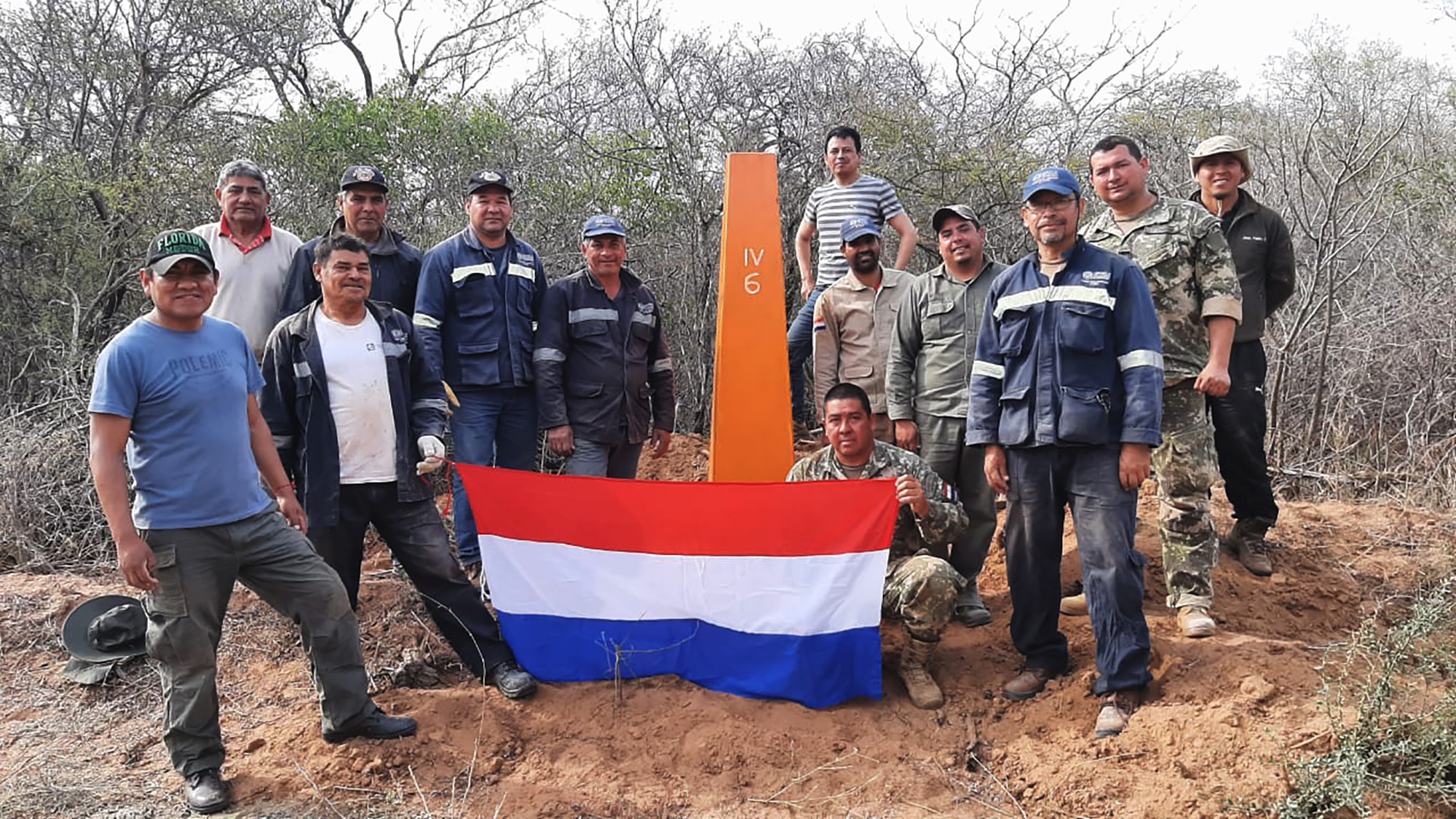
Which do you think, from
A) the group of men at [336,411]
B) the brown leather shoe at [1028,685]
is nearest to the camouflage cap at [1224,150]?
the brown leather shoe at [1028,685]

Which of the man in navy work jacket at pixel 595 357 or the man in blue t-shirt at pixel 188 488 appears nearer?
the man in blue t-shirt at pixel 188 488

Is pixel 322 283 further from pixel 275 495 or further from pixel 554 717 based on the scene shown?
pixel 554 717

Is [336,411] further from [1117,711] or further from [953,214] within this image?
[1117,711]

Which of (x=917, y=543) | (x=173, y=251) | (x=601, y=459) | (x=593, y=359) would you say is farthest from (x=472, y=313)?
(x=917, y=543)

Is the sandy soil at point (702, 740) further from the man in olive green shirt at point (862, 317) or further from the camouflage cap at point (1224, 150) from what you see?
the camouflage cap at point (1224, 150)

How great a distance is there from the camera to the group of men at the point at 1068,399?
12.5 ft

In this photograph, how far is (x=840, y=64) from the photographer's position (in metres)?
10.7

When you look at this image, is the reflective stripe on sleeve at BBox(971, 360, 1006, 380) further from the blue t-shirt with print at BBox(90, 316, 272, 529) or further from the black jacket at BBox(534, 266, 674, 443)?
the blue t-shirt with print at BBox(90, 316, 272, 529)

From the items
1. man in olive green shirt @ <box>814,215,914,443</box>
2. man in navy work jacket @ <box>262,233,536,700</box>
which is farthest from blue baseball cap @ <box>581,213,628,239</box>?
man in navy work jacket @ <box>262,233,536,700</box>

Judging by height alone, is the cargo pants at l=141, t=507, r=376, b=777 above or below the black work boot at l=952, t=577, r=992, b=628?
above

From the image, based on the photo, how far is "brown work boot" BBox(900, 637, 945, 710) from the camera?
13.9 ft

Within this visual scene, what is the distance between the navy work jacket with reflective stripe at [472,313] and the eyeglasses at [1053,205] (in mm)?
2654

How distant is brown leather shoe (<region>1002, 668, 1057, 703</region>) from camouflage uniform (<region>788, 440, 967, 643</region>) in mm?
379

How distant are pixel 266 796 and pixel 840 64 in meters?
9.36
